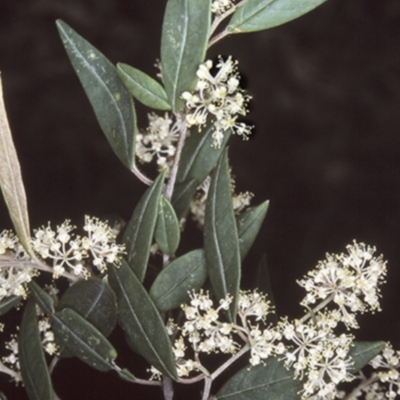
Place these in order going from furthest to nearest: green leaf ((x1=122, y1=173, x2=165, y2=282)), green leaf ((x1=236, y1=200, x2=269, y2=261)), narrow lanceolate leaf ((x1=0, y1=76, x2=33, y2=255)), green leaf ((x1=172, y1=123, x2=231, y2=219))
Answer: green leaf ((x1=172, y1=123, x2=231, y2=219)), green leaf ((x1=236, y1=200, x2=269, y2=261)), green leaf ((x1=122, y1=173, x2=165, y2=282)), narrow lanceolate leaf ((x1=0, y1=76, x2=33, y2=255))

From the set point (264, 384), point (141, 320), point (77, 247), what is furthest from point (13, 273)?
point (264, 384)

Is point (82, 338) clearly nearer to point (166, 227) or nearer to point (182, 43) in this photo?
point (166, 227)

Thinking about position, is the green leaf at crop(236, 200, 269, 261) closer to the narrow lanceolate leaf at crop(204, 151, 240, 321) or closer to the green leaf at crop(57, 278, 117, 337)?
the narrow lanceolate leaf at crop(204, 151, 240, 321)

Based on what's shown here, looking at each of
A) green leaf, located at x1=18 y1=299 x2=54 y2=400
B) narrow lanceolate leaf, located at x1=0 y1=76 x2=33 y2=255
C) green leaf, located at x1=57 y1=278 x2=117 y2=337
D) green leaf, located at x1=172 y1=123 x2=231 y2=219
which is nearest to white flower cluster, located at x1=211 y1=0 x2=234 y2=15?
green leaf, located at x1=172 y1=123 x2=231 y2=219

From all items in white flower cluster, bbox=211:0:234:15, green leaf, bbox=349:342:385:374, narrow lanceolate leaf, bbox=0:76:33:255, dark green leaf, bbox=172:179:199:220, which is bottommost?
green leaf, bbox=349:342:385:374

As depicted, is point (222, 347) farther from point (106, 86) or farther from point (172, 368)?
point (106, 86)

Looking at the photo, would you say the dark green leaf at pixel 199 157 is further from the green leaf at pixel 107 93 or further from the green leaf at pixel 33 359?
the green leaf at pixel 33 359

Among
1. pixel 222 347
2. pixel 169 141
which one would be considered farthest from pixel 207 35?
pixel 222 347
